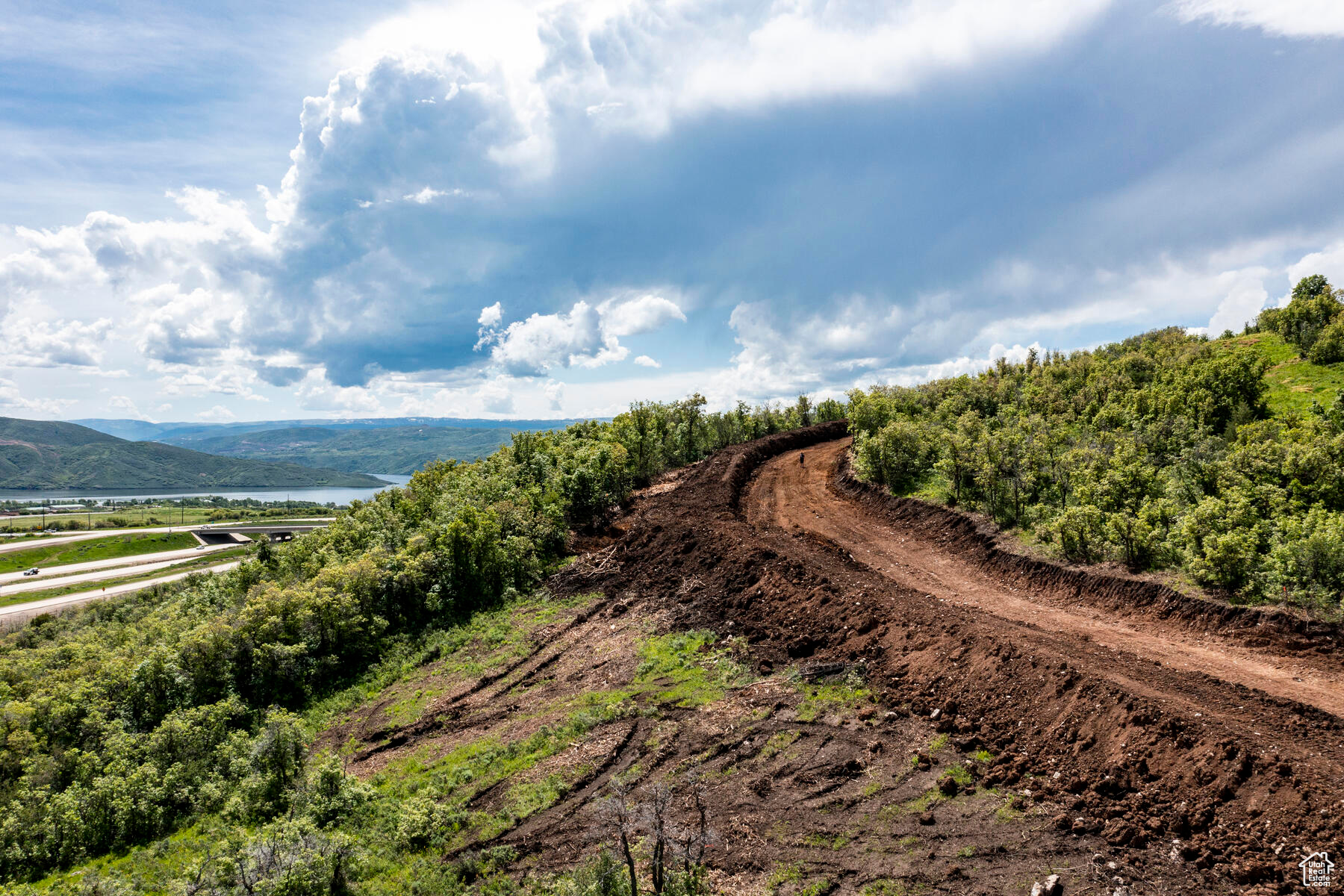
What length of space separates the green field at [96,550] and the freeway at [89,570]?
170 inches

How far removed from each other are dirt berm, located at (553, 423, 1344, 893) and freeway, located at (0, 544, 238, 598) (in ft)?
446

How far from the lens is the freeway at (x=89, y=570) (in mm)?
102625

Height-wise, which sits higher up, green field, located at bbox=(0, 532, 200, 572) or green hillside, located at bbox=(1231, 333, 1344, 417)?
green hillside, located at bbox=(1231, 333, 1344, 417)

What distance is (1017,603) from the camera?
1778cm

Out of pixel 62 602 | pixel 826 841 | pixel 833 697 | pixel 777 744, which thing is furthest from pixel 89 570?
pixel 826 841

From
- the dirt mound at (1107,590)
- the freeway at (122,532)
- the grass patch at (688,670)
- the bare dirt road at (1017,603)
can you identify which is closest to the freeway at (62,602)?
the freeway at (122,532)

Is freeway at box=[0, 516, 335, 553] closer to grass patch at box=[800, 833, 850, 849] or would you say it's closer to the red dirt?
the red dirt

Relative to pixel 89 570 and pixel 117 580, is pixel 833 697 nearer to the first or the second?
pixel 117 580

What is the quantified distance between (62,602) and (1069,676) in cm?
13335

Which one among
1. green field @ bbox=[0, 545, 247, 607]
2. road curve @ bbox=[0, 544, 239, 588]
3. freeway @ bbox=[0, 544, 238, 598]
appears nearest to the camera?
green field @ bbox=[0, 545, 247, 607]

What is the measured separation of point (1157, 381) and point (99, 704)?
158ft

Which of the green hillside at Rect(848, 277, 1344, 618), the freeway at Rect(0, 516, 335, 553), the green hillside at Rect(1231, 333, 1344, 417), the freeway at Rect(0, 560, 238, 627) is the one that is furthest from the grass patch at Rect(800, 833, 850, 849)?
the freeway at Rect(0, 516, 335, 553)

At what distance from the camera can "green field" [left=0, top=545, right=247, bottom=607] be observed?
92.9 m

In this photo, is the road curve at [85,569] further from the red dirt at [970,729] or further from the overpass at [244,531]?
the red dirt at [970,729]
